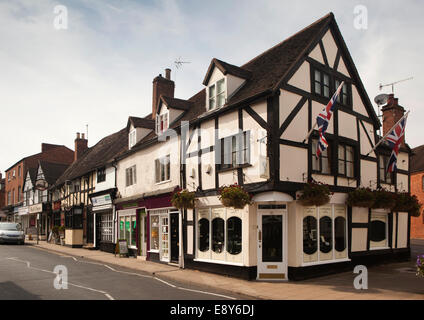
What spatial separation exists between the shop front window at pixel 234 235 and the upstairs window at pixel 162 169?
5.17m

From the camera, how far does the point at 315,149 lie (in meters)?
14.0

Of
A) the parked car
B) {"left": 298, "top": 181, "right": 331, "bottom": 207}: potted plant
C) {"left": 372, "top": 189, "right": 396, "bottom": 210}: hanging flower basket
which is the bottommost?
the parked car

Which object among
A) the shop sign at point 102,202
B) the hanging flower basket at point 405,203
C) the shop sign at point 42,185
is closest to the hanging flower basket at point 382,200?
the hanging flower basket at point 405,203

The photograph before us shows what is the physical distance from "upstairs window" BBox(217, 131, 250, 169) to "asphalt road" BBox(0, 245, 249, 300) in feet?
14.9

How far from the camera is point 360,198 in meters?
14.7

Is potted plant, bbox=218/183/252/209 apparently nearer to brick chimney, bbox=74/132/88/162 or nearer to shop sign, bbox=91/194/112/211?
shop sign, bbox=91/194/112/211

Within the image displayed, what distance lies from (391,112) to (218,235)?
13.4 metres

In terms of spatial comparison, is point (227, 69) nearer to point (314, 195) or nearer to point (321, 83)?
point (321, 83)

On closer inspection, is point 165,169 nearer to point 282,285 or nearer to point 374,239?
point 282,285

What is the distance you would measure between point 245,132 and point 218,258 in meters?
4.78

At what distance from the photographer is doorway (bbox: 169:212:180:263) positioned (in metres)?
16.8

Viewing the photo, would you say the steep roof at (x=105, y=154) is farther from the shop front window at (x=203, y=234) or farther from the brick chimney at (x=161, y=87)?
the shop front window at (x=203, y=234)

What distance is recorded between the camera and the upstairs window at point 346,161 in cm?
1527

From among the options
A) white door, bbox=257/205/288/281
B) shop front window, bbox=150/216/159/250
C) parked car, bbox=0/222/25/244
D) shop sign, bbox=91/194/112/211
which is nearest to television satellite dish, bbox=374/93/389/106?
white door, bbox=257/205/288/281
